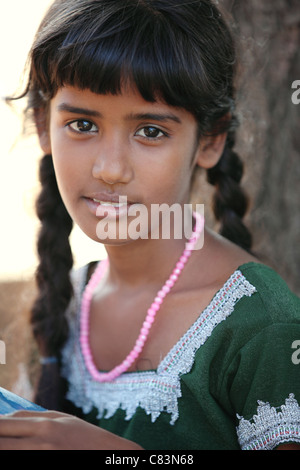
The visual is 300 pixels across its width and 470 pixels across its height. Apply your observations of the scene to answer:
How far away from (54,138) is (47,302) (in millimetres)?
628

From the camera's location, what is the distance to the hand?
47.4 inches

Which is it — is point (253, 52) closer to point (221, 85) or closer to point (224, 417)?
point (221, 85)

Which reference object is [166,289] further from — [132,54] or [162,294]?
[132,54]

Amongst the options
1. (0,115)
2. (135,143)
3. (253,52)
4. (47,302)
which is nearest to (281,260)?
(253,52)

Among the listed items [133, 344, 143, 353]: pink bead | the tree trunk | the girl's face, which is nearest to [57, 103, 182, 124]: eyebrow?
the girl's face

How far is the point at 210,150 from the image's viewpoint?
180 centimetres

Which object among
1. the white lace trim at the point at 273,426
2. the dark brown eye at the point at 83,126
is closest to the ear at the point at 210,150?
the dark brown eye at the point at 83,126

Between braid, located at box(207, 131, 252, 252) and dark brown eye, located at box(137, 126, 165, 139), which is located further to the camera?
braid, located at box(207, 131, 252, 252)

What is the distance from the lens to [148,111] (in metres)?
1.51

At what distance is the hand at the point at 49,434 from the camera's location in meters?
1.21

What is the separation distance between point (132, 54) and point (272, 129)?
3.78ft

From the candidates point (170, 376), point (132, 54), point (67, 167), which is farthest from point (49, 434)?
point (132, 54)

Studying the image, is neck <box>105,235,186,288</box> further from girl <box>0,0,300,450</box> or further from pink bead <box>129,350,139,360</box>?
pink bead <box>129,350,139,360</box>

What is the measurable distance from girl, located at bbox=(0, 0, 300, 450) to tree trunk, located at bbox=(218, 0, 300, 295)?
1.79 feet
